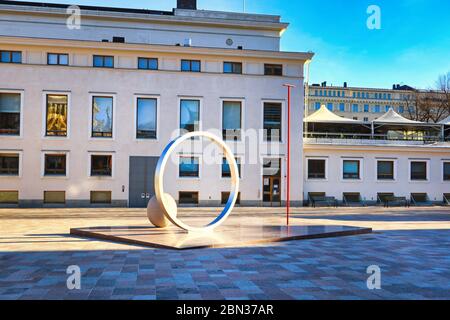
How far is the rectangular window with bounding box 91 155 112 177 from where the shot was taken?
112 ft

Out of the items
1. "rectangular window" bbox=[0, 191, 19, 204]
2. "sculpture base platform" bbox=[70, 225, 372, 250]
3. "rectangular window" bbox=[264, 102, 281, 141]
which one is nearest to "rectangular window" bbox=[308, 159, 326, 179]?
"rectangular window" bbox=[264, 102, 281, 141]

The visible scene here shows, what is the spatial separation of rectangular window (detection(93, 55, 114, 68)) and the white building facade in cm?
8

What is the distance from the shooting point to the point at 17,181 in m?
32.8

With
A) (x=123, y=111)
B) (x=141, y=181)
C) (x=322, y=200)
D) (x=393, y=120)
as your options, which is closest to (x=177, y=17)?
(x=123, y=111)

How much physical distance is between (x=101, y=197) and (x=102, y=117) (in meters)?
6.31

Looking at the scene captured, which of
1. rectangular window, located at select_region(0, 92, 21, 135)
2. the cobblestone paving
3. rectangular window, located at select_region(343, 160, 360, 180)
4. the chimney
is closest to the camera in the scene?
the cobblestone paving

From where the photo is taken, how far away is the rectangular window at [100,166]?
3400cm

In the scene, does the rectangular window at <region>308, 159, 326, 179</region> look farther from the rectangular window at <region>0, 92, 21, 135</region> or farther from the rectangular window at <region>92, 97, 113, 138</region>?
the rectangular window at <region>0, 92, 21, 135</region>

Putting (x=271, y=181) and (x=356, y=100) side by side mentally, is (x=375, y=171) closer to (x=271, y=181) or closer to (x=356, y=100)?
(x=271, y=181)

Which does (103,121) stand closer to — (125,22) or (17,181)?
(17,181)

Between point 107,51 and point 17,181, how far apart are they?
39.7 feet

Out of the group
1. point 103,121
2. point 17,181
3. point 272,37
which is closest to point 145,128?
point 103,121

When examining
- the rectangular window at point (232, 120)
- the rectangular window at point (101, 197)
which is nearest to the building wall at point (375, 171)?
the rectangular window at point (232, 120)

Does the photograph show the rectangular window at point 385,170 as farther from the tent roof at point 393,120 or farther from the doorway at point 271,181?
the doorway at point 271,181
